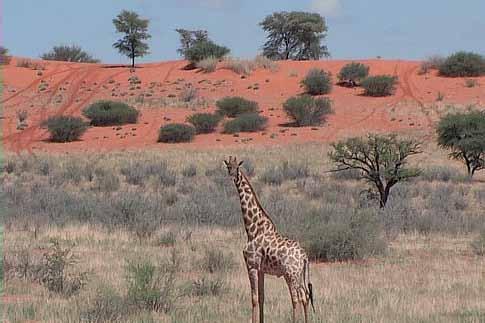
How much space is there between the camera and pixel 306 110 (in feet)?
175

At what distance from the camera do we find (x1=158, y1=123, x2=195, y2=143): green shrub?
50188mm

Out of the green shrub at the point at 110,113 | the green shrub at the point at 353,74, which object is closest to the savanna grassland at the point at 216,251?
the green shrub at the point at 110,113

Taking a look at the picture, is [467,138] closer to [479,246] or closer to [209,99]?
[479,246]

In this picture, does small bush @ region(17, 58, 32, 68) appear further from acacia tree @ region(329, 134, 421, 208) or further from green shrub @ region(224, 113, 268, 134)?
acacia tree @ region(329, 134, 421, 208)

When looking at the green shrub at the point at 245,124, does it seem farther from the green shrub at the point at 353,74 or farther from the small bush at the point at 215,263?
the small bush at the point at 215,263

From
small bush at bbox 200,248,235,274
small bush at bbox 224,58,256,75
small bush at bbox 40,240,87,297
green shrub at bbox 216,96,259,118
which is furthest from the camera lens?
small bush at bbox 224,58,256,75

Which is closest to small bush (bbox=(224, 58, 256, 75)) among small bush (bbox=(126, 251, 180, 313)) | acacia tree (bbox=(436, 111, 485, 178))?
acacia tree (bbox=(436, 111, 485, 178))

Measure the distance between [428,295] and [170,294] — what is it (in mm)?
3627

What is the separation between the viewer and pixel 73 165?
38500 mm

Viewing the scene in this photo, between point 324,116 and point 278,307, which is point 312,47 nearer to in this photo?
point 324,116

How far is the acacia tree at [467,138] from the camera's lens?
35750mm

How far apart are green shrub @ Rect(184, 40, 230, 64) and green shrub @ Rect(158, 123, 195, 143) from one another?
78.8 feet

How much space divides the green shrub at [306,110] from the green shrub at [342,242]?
36673 millimetres

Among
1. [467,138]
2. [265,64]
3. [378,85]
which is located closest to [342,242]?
[467,138]
